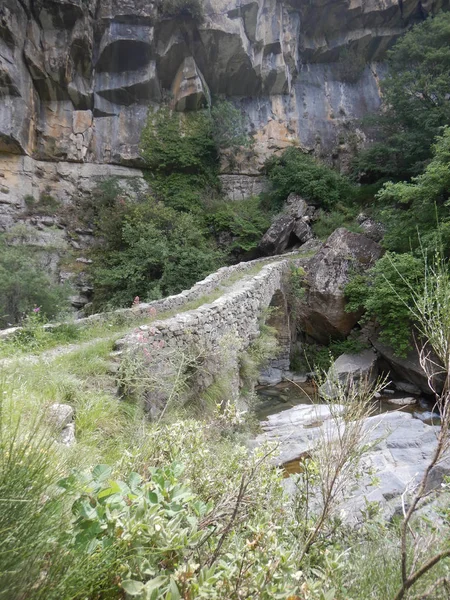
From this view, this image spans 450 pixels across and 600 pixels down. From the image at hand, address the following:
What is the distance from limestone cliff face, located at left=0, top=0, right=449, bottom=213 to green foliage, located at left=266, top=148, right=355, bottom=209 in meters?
1.86

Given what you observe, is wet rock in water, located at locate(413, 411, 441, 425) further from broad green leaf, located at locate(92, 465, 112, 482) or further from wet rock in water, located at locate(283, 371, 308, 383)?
broad green leaf, located at locate(92, 465, 112, 482)

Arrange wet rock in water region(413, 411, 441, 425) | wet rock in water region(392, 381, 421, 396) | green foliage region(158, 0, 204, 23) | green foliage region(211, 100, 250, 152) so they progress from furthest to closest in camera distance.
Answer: green foliage region(211, 100, 250, 152) → green foliage region(158, 0, 204, 23) → wet rock in water region(392, 381, 421, 396) → wet rock in water region(413, 411, 441, 425)

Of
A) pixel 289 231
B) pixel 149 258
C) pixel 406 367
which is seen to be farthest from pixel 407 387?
pixel 289 231

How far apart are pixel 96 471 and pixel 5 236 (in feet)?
51.5

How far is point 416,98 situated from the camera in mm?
17016

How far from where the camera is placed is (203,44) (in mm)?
19344

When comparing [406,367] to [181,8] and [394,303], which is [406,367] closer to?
[394,303]

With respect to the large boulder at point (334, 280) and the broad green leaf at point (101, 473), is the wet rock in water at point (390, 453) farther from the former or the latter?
the large boulder at point (334, 280)

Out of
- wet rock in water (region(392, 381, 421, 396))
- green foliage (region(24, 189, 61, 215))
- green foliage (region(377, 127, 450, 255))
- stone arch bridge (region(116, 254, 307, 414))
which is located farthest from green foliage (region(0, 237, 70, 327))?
wet rock in water (region(392, 381, 421, 396))

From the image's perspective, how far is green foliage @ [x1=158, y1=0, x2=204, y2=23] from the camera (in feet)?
58.8

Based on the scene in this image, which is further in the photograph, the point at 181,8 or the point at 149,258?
the point at 181,8

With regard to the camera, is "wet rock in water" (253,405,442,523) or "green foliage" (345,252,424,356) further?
"green foliage" (345,252,424,356)

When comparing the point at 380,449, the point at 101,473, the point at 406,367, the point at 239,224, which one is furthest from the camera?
the point at 239,224

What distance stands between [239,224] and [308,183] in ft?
15.6
